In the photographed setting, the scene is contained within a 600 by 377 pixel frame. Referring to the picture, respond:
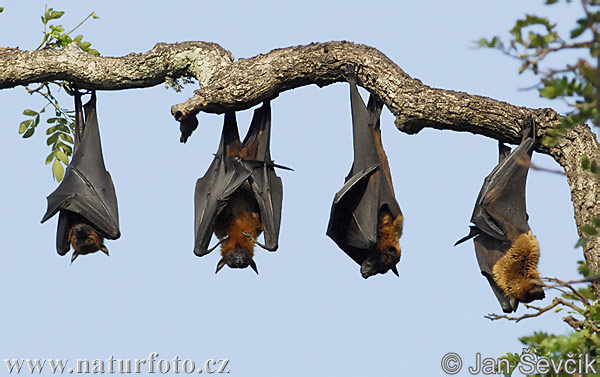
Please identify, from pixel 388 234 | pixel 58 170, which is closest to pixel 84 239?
pixel 58 170

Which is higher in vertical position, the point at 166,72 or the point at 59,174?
the point at 166,72

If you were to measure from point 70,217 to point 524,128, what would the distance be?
17.0ft

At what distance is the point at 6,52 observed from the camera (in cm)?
877

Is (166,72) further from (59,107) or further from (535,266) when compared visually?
(535,266)

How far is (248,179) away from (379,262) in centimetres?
158

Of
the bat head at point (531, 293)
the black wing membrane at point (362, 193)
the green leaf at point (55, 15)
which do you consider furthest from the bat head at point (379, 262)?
the green leaf at point (55, 15)

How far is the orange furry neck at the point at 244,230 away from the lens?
360 inches

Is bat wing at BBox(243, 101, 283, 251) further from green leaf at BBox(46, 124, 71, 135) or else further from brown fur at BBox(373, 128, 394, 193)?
green leaf at BBox(46, 124, 71, 135)

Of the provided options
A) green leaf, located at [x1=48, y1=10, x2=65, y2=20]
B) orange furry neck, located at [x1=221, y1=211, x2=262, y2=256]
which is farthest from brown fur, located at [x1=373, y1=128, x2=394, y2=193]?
green leaf, located at [x1=48, y1=10, x2=65, y2=20]

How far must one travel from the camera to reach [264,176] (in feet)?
28.1

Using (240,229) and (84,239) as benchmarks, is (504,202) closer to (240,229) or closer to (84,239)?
(240,229)

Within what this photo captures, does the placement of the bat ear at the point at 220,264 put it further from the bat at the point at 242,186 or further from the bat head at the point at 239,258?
the bat at the point at 242,186

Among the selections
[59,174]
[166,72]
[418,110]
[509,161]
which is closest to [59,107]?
[59,174]

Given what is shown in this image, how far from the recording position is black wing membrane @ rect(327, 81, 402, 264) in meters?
7.71
